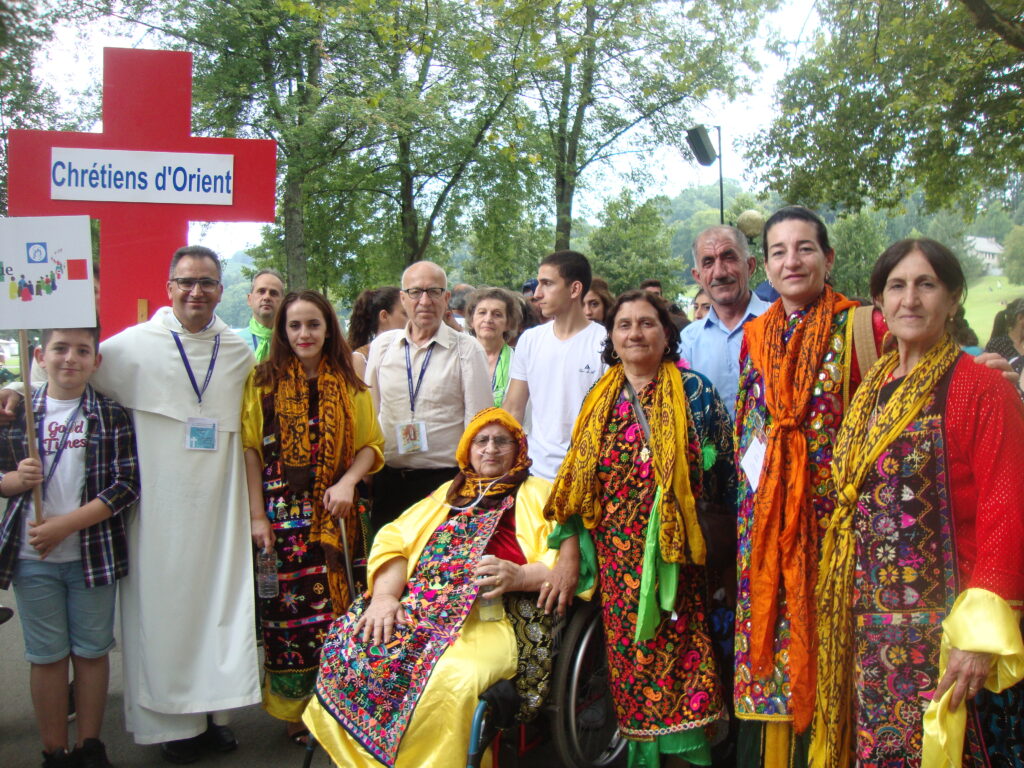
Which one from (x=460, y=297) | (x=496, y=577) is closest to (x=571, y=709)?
(x=496, y=577)

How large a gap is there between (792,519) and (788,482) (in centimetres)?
12

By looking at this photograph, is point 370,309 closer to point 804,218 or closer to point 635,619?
point 635,619

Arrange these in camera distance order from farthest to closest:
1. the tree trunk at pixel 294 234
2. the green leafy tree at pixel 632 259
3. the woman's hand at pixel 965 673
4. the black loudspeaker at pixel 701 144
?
1. the green leafy tree at pixel 632 259
2. the tree trunk at pixel 294 234
3. the black loudspeaker at pixel 701 144
4. the woman's hand at pixel 965 673

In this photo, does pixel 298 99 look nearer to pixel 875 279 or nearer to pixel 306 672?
pixel 306 672

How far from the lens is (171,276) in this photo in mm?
3494

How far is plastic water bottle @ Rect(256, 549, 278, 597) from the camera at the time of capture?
11.6 ft

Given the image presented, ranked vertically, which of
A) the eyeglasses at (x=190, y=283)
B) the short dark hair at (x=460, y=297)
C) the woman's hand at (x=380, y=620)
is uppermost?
the short dark hair at (x=460, y=297)

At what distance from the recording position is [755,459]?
8.70ft

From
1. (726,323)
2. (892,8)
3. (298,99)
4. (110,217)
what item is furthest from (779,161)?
(110,217)

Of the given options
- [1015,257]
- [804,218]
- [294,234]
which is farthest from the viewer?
[294,234]

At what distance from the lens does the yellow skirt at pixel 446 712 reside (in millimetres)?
2793

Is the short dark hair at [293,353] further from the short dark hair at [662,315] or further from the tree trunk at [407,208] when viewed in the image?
the tree trunk at [407,208]

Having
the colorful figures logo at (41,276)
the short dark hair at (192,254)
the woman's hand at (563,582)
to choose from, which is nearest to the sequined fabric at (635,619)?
the woman's hand at (563,582)

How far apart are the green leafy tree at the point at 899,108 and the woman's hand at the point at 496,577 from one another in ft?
21.8
